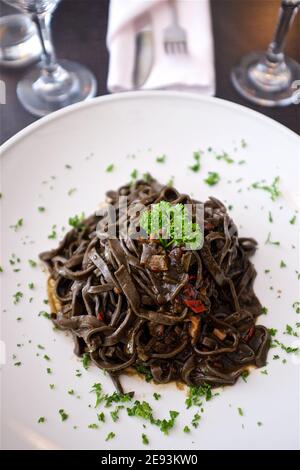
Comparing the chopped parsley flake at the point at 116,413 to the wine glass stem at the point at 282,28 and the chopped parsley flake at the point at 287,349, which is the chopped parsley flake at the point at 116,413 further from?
the wine glass stem at the point at 282,28

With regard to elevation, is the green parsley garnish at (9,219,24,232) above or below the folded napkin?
below

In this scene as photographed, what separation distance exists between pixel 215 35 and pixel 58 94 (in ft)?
6.87

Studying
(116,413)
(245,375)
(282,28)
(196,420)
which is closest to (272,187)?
(245,375)

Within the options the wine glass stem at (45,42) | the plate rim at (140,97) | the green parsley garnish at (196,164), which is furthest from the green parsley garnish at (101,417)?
the wine glass stem at (45,42)

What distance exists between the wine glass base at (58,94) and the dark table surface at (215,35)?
0.09m

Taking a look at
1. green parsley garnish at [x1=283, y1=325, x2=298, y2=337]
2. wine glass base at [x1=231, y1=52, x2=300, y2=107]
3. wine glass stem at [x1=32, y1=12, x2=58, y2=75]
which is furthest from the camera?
wine glass base at [x1=231, y1=52, x2=300, y2=107]

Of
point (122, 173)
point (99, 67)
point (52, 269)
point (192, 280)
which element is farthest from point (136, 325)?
point (99, 67)

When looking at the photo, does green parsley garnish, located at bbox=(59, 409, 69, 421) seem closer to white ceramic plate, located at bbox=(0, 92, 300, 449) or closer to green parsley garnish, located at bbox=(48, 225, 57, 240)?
Result: white ceramic plate, located at bbox=(0, 92, 300, 449)

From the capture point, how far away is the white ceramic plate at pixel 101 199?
3938 mm

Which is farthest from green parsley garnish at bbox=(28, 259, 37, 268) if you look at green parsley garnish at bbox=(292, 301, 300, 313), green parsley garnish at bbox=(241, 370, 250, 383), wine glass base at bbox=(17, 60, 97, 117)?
green parsley garnish at bbox=(292, 301, 300, 313)

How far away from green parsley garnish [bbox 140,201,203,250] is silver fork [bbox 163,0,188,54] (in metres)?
2.68

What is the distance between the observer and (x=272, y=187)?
496 centimetres

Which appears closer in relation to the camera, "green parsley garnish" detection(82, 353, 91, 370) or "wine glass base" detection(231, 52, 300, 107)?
"green parsley garnish" detection(82, 353, 91, 370)

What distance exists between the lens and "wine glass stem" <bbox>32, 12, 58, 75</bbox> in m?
5.49
